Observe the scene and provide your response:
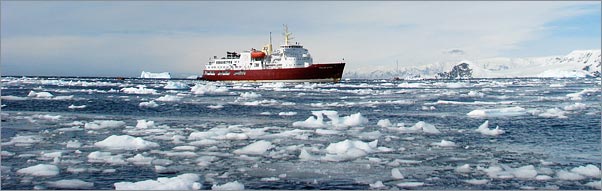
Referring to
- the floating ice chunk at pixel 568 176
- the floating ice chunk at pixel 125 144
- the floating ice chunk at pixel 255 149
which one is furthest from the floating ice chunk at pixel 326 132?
the floating ice chunk at pixel 568 176

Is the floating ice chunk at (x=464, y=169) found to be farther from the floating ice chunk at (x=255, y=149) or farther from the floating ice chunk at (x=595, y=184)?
the floating ice chunk at (x=255, y=149)

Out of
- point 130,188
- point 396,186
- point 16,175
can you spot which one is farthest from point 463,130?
point 16,175

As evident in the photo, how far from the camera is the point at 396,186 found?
7.89m

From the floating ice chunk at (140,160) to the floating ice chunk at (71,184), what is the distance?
1665mm

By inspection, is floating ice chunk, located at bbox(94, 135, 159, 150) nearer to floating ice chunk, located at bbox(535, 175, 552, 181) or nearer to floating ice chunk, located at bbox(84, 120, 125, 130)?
floating ice chunk, located at bbox(84, 120, 125, 130)

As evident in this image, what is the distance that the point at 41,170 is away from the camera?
8656mm

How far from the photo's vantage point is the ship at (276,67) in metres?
62.0

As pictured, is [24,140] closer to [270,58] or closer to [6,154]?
[6,154]

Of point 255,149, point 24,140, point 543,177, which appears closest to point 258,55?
point 24,140

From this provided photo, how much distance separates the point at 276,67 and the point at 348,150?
178 ft

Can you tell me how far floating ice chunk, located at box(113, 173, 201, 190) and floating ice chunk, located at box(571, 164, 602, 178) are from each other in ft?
20.1

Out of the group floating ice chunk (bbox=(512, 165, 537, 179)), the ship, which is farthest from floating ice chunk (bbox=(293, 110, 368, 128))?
the ship

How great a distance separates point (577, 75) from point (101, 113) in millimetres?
145703

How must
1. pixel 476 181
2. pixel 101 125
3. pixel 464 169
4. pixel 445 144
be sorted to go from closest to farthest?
pixel 476 181, pixel 464 169, pixel 445 144, pixel 101 125
